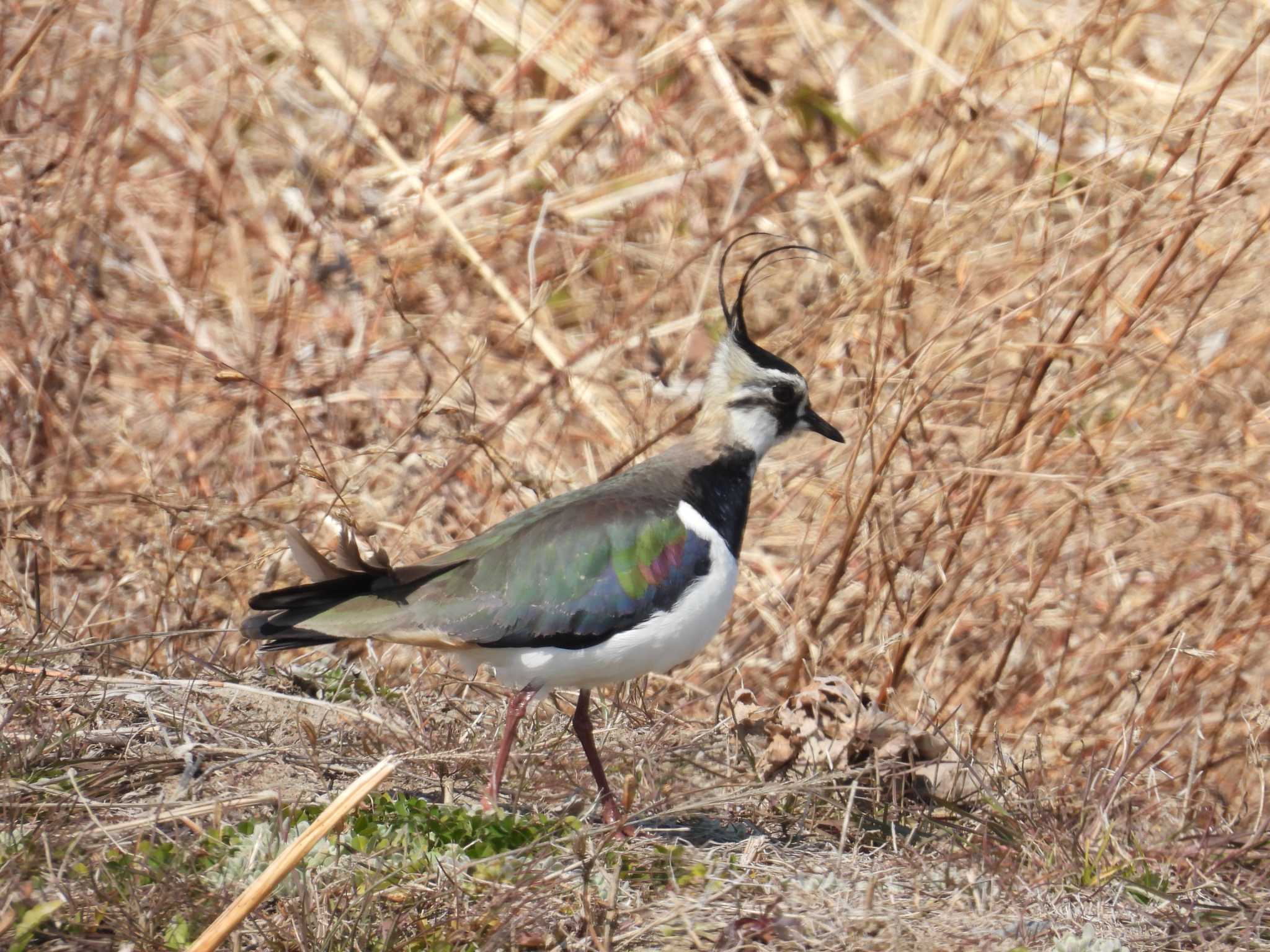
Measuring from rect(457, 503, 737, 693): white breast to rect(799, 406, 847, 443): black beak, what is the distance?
0.88 meters

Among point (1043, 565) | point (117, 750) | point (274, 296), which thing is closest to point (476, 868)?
point (117, 750)

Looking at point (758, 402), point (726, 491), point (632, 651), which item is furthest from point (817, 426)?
point (632, 651)

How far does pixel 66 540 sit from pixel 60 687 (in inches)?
77.7

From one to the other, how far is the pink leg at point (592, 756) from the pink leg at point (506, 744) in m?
0.16

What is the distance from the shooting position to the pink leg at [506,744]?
164 inches

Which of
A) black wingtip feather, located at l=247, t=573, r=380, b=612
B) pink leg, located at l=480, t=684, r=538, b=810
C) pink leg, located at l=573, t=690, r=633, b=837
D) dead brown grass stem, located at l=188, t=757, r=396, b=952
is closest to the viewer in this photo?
dead brown grass stem, located at l=188, t=757, r=396, b=952

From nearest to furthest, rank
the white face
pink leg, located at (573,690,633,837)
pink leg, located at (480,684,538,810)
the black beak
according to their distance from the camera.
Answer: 1. pink leg, located at (480,684,538,810)
2. pink leg, located at (573,690,633,837)
3. the white face
4. the black beak

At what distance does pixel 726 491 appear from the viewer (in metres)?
4.97

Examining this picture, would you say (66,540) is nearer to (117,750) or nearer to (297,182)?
(117,750)

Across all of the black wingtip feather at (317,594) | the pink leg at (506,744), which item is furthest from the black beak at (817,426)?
the black wingtip feather at (317,594)

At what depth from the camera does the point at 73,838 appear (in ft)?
11.4

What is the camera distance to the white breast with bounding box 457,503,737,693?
173 inches

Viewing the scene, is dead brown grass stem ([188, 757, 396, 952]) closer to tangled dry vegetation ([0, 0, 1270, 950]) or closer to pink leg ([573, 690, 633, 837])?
tangled dry vegetation ([0, 0, 1270, 950])

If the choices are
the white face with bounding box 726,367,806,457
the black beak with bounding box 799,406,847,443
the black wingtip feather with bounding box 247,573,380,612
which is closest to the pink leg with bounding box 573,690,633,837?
the black wingtip feather with bounding box 247,573,380,612
